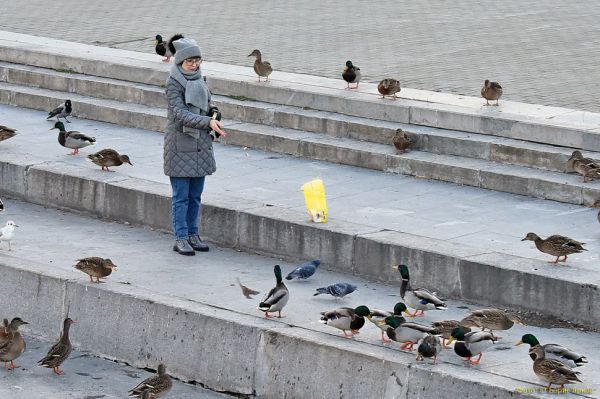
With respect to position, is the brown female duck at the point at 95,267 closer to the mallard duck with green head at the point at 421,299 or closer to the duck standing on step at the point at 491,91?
the mallard duck with green head at the point at 421,299

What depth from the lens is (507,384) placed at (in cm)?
983

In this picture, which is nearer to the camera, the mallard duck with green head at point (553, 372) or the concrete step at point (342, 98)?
the mallard duck with green head at point (553, 372)

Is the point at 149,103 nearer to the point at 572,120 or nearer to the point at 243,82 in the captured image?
the point at 243,82

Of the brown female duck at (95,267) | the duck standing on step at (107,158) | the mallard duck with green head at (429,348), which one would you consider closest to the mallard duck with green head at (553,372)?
the mallard duck with green head at (429,348)

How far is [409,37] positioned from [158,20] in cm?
509

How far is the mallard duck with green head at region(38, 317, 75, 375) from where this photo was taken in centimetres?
1157

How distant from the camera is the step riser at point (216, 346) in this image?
10.3 m

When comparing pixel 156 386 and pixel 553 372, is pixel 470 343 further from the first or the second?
pixel 156 386

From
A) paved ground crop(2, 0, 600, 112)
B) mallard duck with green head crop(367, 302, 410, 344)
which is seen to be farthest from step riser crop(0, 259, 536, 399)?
paved ground crop(2, 0, 600, 112)

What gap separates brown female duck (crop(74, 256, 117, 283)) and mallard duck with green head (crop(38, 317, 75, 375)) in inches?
26.6

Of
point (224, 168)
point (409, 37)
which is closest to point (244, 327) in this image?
point (224, 168)

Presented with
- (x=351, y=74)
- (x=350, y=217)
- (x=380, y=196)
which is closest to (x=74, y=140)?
(x=351, y=74)

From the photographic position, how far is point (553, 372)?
31.7 ft

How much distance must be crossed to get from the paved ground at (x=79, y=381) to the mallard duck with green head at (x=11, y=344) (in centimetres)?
11
